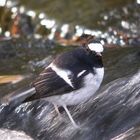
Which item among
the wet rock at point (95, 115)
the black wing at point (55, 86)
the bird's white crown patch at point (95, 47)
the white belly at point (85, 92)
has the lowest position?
the wet rock at point (95, 115)

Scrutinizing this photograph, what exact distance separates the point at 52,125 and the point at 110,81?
92cm

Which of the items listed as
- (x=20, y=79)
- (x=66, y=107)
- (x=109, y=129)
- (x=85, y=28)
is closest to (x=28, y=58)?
(x=20, y=79)

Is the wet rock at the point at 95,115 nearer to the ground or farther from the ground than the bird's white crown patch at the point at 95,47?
nearer to the ground

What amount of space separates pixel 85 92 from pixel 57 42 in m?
5.16

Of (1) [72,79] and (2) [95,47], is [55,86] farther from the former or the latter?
(2) [95,47]

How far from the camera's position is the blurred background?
21.2 ft

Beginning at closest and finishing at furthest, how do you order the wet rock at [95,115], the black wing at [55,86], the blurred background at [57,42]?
the wet rock at [95,115] < the black wing at [55,86] < the blurred background at [57,42]

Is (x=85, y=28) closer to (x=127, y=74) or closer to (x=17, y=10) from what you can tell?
(x=17, y=10)

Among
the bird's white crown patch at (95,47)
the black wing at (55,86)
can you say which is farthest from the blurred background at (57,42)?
the bird's white crown patch at (95,47)

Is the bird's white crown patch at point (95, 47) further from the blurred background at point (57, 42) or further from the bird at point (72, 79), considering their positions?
the blurred background at point (57, 42)

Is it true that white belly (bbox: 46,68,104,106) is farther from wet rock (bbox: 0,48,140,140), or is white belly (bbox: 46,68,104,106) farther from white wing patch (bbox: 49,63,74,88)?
wet rock (bbox: 0,48,140,140)

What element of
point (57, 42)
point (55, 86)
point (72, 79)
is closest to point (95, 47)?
point (72, 79)

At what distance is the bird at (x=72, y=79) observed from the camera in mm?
6078

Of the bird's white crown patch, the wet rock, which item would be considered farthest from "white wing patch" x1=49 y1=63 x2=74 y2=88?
the wet rock
